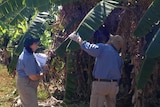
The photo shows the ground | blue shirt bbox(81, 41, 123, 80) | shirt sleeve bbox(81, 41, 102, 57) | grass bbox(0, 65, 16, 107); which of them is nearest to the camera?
shirt sleeve bbox(81, 41, 102, 57)

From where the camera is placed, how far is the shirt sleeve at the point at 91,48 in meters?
7.15

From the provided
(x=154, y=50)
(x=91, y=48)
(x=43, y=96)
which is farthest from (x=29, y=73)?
(x=43, y=96)

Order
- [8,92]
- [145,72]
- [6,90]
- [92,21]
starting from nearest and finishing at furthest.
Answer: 1. [145,72]
2. [92,21]
3. [8,92]
4. [6,90]

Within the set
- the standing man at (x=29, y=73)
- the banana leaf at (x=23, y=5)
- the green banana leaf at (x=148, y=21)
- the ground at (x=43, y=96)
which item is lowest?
the ground at (x=43, y=96)

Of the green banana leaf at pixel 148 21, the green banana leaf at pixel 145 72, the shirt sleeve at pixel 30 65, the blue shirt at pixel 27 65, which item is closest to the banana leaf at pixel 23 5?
the blue shirt at pixel 27 65

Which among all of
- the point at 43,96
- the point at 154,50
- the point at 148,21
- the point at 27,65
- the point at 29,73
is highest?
the point at 148,21

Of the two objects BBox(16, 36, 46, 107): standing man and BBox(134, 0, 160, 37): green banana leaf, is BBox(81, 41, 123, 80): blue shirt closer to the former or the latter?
BBox(134, 0, 160, 37): green banana leaf

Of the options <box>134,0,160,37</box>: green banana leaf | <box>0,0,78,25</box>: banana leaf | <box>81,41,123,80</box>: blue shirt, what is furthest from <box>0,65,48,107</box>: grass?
<box>134,0,160,37</box>: green banana leaf

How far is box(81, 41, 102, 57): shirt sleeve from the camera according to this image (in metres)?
7.15

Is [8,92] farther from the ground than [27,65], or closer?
closer

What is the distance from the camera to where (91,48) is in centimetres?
727

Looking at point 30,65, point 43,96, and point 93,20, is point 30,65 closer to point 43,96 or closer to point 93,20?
point 93,20

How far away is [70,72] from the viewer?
9672mm

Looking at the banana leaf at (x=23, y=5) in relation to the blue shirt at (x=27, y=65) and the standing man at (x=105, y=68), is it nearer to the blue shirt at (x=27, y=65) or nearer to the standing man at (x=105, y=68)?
the blue shirt at (x=27, y=65)
